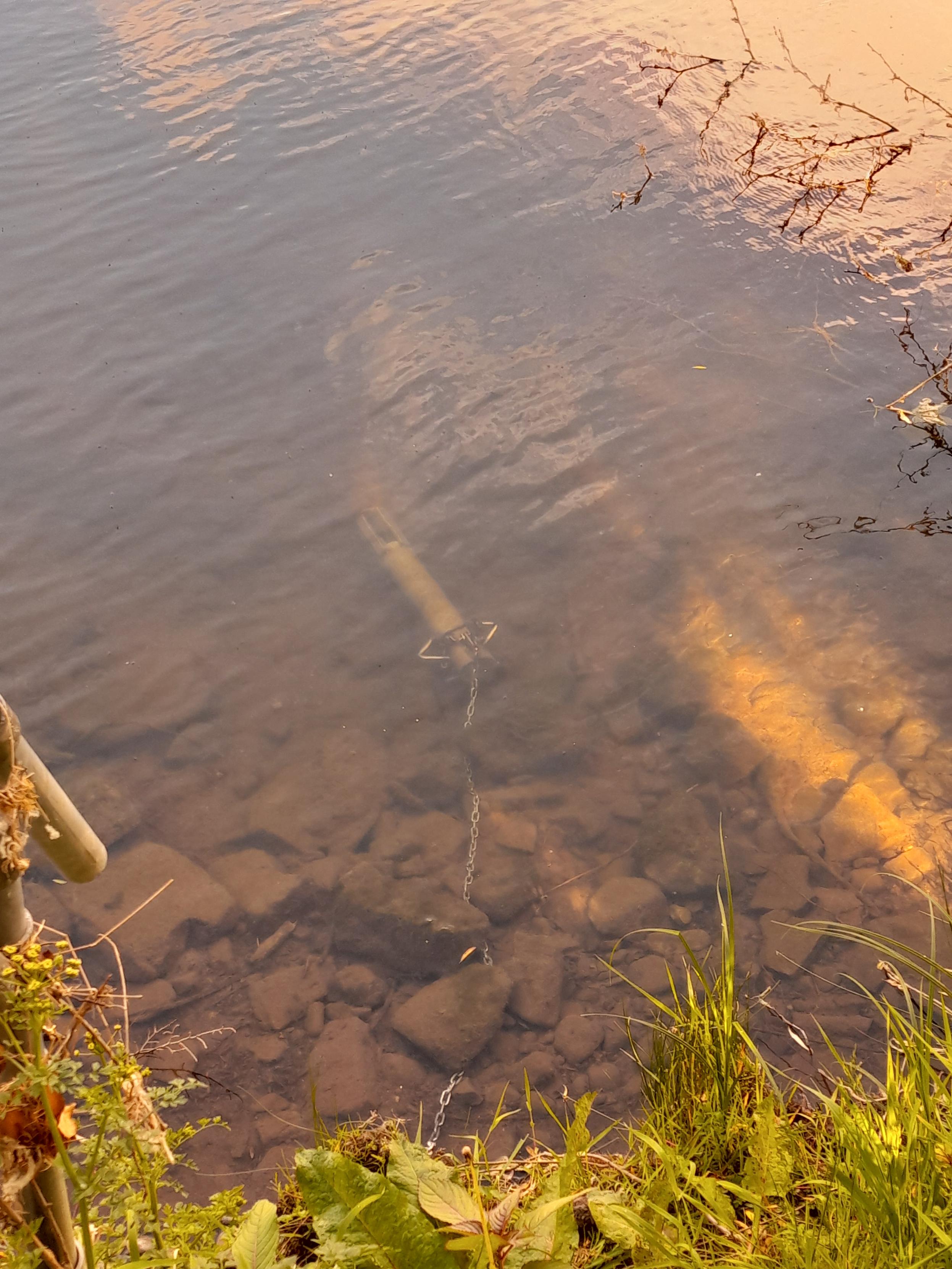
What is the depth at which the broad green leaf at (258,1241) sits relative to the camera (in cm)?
155

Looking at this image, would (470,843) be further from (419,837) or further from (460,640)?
(460,640)

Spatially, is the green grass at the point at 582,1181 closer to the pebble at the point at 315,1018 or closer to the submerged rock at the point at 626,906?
the pebble at the point at 315,1018

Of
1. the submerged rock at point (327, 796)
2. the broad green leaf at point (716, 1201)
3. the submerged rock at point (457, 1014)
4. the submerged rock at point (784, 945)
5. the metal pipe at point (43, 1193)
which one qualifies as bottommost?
the submerged rock at point (784, 945)

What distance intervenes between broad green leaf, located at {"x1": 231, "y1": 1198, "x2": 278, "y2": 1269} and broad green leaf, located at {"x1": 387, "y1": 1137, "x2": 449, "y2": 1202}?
0.25m

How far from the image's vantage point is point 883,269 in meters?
7.05

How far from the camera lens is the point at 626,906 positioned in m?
4.13

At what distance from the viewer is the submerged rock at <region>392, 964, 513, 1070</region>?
3729mm

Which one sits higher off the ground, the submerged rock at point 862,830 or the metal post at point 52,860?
the metal post at point 52,860

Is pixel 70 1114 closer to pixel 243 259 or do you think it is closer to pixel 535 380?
pixel 535 380

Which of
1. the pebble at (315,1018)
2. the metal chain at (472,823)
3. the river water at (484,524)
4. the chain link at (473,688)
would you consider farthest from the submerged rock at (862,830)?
the pebble at (315,1018)

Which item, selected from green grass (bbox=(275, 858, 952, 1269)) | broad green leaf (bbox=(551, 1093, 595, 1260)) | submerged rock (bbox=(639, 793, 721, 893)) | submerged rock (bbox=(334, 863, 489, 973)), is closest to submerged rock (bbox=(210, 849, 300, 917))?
submerged rock (bbox=(334, 863, 489, 973))

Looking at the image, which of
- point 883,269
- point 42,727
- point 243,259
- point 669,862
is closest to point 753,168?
point 883,269

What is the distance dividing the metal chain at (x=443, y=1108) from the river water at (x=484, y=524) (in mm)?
29

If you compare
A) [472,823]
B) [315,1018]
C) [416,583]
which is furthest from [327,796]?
[416,583]
